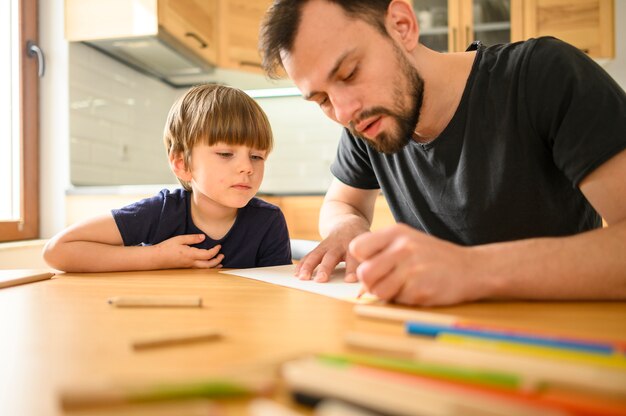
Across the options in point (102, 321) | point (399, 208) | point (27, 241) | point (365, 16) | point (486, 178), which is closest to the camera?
point (102, 321)

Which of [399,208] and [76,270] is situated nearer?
[76,270]

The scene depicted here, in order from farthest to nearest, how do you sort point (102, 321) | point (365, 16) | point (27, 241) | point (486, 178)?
point (27, 241) < point (486, 178) < point (365, 16) < point (102, 321)

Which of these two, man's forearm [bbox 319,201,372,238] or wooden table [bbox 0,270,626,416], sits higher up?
man's forearm [bbox 319,201,372,238]

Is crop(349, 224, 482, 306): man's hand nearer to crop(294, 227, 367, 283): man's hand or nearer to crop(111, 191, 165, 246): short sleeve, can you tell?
crop(294, 227, 367, 283): man's hand

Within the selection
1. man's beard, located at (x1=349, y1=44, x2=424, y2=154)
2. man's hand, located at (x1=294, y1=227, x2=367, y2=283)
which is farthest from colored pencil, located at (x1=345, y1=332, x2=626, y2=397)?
man's beard, located at (x1=349, y1=44, x2=424, y2=154)

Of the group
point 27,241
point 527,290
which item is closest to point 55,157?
point 27,241

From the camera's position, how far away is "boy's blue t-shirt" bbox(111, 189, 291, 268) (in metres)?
1.20

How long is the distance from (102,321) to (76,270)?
57cm

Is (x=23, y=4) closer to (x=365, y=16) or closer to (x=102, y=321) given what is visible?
(x=365, y=16)

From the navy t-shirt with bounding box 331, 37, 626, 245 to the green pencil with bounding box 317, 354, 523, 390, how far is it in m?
0.56

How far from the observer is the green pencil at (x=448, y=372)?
27cm

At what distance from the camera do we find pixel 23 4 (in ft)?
7.46

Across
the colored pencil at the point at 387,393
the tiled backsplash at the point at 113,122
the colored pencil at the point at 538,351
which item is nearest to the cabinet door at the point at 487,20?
the tiled backsplash at the point at 113,122

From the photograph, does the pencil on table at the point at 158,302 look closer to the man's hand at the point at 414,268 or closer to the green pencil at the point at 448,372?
the man's hand at the point at 414,268
